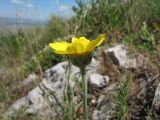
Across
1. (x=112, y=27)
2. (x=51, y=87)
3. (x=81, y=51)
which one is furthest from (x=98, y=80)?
(x=81, y=51)

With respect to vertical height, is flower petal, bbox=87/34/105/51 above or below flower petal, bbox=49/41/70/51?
above

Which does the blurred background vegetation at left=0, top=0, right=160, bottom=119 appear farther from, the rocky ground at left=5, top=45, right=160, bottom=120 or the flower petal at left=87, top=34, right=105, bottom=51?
the flower petal at left=87, top=34, right=105, bottom=51

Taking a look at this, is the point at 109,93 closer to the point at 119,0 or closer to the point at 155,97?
the point at 155,97

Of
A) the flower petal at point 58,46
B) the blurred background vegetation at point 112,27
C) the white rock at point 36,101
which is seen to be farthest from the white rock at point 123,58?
the flower petal at point 58,46

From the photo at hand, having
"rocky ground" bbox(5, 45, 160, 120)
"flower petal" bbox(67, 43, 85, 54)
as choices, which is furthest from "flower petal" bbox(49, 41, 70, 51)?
"rocky ground" bbox(5, 45, 160, 120)

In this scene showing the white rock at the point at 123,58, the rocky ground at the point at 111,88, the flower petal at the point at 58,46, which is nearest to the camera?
the flower petal at the point at 58,46

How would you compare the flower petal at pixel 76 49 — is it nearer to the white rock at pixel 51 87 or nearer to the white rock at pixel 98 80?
the white rock at pixel 51 87

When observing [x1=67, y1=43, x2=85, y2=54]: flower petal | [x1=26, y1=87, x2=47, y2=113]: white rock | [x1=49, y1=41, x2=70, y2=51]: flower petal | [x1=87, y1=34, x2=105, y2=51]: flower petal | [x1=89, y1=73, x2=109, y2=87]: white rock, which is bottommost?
[x1=26, y1=87, x2=47, y2=113]: white rock

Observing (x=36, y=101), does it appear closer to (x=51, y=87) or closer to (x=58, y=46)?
(x=51, y=87)

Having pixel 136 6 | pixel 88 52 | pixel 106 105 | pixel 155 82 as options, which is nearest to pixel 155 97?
pixel 155 82
